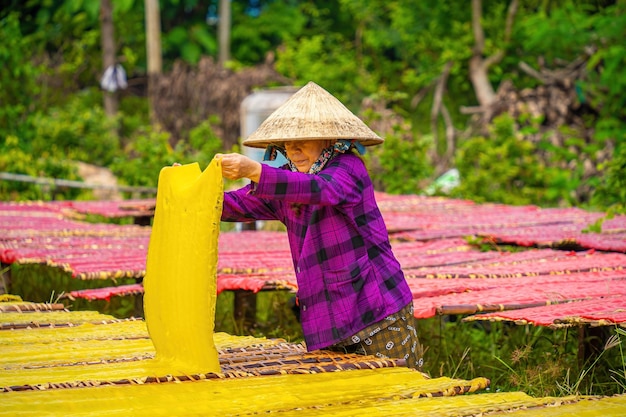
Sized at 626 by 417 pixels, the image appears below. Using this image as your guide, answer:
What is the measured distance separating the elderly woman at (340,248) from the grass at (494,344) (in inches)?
25.6

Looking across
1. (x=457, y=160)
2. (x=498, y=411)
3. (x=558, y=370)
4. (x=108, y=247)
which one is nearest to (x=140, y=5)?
(x=457, y=160)

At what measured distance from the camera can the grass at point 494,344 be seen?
4.26 metres

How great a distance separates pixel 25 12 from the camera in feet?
73.4

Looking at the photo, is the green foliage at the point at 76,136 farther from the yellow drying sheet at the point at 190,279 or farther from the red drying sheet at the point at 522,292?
the yellow drying sheet at the point at 190,279

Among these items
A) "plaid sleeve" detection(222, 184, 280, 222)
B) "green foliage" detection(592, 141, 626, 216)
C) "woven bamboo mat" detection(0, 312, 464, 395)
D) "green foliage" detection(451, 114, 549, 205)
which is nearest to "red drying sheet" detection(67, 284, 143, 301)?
"woven bamboo mat" detection(0, 312, 464, 395)

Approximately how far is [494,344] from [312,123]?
2604 millimetres

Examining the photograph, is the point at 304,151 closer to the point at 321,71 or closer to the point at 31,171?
the point at 31,171

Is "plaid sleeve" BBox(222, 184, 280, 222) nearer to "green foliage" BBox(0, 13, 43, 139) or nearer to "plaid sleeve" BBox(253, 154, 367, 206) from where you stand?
"plaid sleeve" BBox(253, 154, 367, 206)

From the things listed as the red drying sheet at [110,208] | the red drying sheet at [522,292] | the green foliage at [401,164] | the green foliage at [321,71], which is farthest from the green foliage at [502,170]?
the red drying sheet at [522,292]

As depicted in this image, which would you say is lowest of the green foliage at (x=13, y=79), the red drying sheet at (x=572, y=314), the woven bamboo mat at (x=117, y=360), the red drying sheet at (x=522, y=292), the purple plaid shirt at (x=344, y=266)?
the woven bamboo mat at (x=117, y=360)

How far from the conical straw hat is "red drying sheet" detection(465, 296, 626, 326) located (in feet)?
2.49

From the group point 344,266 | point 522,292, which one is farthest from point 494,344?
point 344,266

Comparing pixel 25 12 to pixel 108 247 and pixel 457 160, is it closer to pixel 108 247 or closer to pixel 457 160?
pixel 457 160

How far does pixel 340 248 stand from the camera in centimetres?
330
